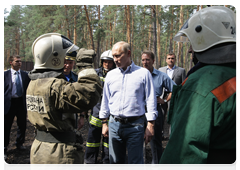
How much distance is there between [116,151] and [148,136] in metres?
0.54

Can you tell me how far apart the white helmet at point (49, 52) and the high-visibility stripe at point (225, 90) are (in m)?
1.57

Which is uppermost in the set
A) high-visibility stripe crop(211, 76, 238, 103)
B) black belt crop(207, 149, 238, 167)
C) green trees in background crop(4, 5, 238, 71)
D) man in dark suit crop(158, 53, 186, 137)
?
green trees in background crop(4, 5, 238, 71)

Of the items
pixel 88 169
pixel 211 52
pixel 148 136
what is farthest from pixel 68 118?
pixel 88 169

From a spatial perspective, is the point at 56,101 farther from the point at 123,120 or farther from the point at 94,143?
the point at 94,143

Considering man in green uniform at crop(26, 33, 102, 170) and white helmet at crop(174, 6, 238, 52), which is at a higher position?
white helmet at crop(174, 6, 238, 52)

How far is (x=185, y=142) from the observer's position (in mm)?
1122

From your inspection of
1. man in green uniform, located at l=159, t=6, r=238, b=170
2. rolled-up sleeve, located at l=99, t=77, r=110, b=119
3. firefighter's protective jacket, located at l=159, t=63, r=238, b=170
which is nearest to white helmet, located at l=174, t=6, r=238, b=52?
man in green uniform, located at l=159, t=6, r=238, b=170

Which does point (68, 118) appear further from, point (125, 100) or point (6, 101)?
point (6, 101)

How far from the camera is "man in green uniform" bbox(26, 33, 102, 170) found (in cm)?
178

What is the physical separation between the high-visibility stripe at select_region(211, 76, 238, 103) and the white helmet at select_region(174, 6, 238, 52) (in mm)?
288

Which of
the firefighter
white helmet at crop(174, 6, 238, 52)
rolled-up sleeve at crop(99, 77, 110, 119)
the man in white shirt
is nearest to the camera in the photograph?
white helmet at crop(174, 6, 238, 52)

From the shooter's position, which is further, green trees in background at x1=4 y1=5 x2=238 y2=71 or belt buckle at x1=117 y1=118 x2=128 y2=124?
green trees in background at x1=4 y1=5 x2=238 y2=71

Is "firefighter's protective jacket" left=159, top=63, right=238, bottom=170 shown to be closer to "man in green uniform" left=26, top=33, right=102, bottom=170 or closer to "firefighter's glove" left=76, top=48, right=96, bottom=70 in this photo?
"man in green uniform" left=26, top=33, right=102, bottom=170

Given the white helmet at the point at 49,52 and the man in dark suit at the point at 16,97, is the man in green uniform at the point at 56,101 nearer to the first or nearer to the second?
the white helmet at the point at 49,52
